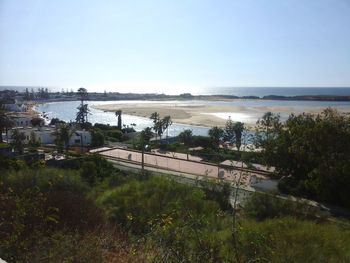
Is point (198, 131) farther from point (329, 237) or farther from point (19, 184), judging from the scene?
point (329, 237)

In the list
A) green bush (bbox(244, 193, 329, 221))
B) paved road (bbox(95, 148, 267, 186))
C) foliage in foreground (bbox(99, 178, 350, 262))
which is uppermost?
foliage in foreground (bbox(99, 178, 350, 262))

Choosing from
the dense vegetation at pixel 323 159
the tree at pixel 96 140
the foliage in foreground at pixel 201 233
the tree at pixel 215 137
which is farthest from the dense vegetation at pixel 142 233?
the tree at pixel 96 140

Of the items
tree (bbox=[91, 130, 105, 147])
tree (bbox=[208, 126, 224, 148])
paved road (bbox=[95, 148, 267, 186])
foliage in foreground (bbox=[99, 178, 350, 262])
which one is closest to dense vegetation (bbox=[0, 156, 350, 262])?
foliage in foreground (bbox=[99, 178, 350, 262])

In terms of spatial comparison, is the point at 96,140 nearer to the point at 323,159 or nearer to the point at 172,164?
the point at 172,164

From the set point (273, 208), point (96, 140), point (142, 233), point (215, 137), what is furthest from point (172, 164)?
point (142, 233)

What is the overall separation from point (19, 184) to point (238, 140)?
903 inches

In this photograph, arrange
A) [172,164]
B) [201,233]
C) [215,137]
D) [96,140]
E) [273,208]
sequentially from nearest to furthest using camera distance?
[201,233]
[273,208]
[172,164]
[215,137]
[96,140]

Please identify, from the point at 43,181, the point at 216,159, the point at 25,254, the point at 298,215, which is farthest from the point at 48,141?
the point at 25,254

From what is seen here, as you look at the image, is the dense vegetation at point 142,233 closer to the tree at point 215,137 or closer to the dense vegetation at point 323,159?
the dense vegetation at point 323,159

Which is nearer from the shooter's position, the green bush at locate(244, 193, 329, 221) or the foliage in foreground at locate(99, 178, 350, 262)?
the foliage in foreground at locate(99, 178, 350, 262)

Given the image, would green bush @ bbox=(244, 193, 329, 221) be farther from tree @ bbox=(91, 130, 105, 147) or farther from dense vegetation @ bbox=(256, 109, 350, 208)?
tree @ bbox=(91, 130, 105, 147)

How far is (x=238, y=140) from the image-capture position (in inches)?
1271

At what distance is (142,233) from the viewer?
8.88 metres

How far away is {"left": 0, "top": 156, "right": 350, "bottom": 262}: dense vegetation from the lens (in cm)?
561
